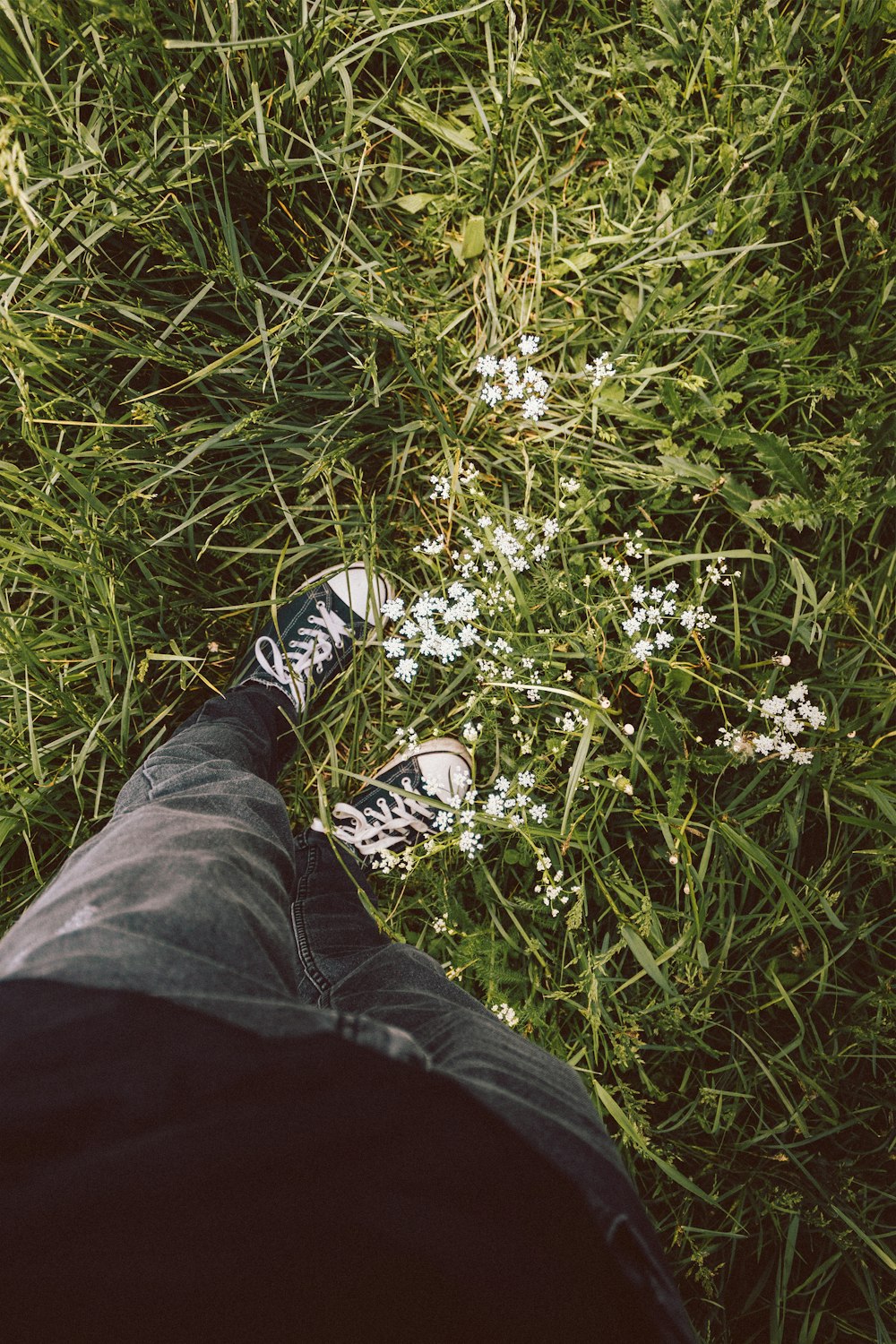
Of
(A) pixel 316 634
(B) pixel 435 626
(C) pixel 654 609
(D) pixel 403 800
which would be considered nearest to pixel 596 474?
(C) pixel 654 609

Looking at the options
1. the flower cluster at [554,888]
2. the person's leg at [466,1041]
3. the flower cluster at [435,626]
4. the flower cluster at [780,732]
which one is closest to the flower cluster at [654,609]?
the flower cluster at [780,732]

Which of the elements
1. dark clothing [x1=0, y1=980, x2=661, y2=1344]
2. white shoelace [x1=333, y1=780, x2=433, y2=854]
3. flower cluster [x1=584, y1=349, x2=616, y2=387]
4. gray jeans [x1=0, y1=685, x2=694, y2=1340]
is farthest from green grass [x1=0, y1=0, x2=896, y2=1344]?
dark clothing [x1=0, y1=980, x2=661, y2=1344]

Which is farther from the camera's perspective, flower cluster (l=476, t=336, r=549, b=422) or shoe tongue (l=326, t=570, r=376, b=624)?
shoe tongue (l=326, t=570, r=376, b=624)

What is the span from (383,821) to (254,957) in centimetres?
100

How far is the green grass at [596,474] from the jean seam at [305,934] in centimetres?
23

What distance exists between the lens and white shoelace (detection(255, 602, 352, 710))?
203cm

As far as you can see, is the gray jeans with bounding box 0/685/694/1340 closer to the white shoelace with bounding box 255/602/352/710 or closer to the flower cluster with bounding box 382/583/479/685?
the white shoelace with bounding box 255/602/352/710

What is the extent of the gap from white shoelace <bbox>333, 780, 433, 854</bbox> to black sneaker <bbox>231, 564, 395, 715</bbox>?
0.35 metres

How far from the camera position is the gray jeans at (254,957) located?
Answer: 0.93 metres

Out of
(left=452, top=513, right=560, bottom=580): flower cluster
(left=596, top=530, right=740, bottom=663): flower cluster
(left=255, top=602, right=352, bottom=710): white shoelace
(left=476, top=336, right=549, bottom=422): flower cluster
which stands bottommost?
(left=255, top=602, right=352, bottom=710): white shoelace

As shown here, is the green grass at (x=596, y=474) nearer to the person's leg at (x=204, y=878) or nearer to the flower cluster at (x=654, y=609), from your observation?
the flower cluster at (x=654, y=609)

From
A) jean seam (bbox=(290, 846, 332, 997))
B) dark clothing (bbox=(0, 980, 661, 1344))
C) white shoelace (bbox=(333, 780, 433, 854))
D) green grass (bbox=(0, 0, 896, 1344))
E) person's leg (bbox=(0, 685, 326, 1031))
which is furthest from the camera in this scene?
white shoelace (bbox=(333, 780, 433, 854))

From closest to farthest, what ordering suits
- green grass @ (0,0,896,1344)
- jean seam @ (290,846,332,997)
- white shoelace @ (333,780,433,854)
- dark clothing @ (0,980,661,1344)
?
dark clothing @ (0,980,661,1344), jean seam @ (290,846,332,997), green grass @ (0,0,896,1344), white shoelace @ (333,780,433,854)

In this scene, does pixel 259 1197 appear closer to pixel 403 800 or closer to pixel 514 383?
pixel 403 800
